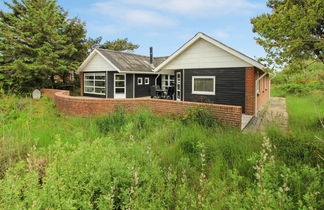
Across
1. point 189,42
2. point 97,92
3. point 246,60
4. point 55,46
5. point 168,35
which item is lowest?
point 97,92

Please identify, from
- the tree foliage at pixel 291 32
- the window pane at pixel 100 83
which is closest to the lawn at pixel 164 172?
the tree foliage at pixel 291 32

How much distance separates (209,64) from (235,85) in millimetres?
2067

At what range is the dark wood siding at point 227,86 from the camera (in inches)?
404

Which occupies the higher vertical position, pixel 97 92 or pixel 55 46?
pixel 55 46

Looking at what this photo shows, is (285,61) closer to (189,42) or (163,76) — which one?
(189,42)

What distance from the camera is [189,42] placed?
11539 millimetres

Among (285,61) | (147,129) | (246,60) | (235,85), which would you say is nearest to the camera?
(285,61)

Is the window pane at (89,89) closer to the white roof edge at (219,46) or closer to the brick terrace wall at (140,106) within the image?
the brick terrace wall at (140,106)

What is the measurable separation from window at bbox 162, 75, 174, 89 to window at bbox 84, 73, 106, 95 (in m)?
6.54

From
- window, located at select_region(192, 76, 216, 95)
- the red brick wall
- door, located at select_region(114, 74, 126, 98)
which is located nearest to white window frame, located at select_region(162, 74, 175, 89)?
door, located at select_region(114, 74, 126, 98)

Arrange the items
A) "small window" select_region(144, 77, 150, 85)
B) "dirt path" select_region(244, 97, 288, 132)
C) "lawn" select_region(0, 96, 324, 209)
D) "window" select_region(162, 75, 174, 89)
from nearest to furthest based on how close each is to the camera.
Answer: "lawn" select_region(0, 96, 324, 209) < "dirt path" select_region(244, 97, 288, 132) < "small window" select_region(144, 77, 150, 85) < "window" select_region(162, 75, 174, 89)

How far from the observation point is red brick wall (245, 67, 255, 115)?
9820mm

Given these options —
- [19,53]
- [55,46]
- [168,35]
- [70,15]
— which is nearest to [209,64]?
[168,35]

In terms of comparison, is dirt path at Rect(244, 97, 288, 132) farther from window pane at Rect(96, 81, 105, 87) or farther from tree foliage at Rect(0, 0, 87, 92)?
tree foliage at Rect(0, 0, 87, 92)
